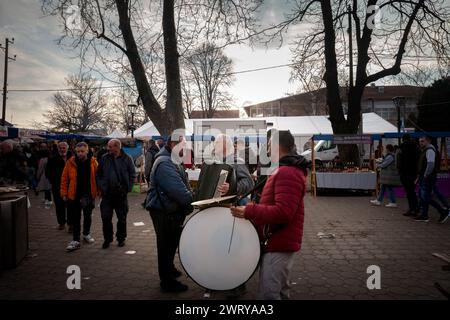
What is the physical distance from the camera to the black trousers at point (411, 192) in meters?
8.54

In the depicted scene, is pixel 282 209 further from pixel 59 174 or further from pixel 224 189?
pixel 59 174

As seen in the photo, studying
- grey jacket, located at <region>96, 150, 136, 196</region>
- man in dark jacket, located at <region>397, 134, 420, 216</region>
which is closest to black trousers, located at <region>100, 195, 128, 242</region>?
grey jacket, located at <region>96, 150, 136, 196</region>

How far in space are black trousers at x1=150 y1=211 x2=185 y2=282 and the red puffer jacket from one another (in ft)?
5.10

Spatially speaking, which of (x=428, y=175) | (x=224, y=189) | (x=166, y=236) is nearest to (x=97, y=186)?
(x=166, y=236)

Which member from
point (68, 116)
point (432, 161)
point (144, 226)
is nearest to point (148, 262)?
point (144, 226)

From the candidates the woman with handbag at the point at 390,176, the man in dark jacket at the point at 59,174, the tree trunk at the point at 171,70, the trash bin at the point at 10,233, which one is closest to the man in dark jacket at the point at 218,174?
the trash bin at the point at 10,233

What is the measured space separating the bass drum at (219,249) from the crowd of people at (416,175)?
22.2 feet

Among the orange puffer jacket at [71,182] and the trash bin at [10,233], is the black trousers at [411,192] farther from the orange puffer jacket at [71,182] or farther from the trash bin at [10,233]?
the trash bin at [10,233]

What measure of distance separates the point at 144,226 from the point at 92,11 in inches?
284

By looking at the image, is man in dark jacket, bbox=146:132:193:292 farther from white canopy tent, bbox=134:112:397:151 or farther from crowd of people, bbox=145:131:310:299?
white canopy tent, bbox=134:112:397:151

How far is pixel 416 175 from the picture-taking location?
8711mm

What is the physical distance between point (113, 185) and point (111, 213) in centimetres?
52

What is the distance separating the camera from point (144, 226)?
7.64 metres
